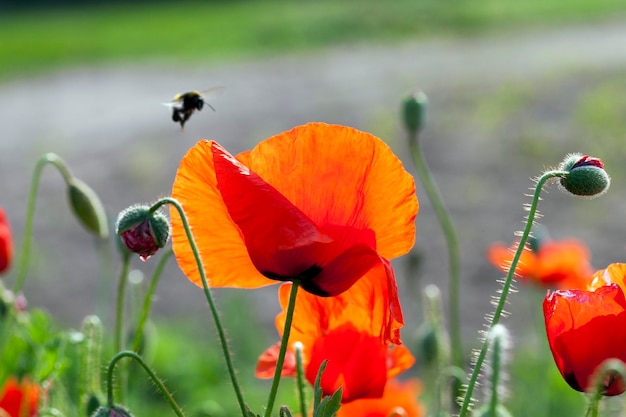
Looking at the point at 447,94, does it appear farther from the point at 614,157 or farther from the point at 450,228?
the point at 450,228

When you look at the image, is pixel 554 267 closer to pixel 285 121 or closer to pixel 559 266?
pixel 559 266

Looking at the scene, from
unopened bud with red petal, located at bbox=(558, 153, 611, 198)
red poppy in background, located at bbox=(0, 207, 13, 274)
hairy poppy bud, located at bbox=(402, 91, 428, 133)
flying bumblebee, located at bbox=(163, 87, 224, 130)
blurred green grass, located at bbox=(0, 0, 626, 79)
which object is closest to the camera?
unopened bud with red petal, located at bbox=(558, 153, 611, 198)

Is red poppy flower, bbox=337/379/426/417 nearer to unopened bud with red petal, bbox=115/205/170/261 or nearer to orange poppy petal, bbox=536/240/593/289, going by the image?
unopened bud with red petal, bbox=115/205/170/261

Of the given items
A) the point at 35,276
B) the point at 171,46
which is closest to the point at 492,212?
the point at 35,276

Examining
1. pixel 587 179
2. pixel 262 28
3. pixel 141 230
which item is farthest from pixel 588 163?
pixel 262 28

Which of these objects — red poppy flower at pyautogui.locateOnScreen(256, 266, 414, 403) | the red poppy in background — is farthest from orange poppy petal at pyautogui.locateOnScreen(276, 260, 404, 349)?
the red poppy in background
